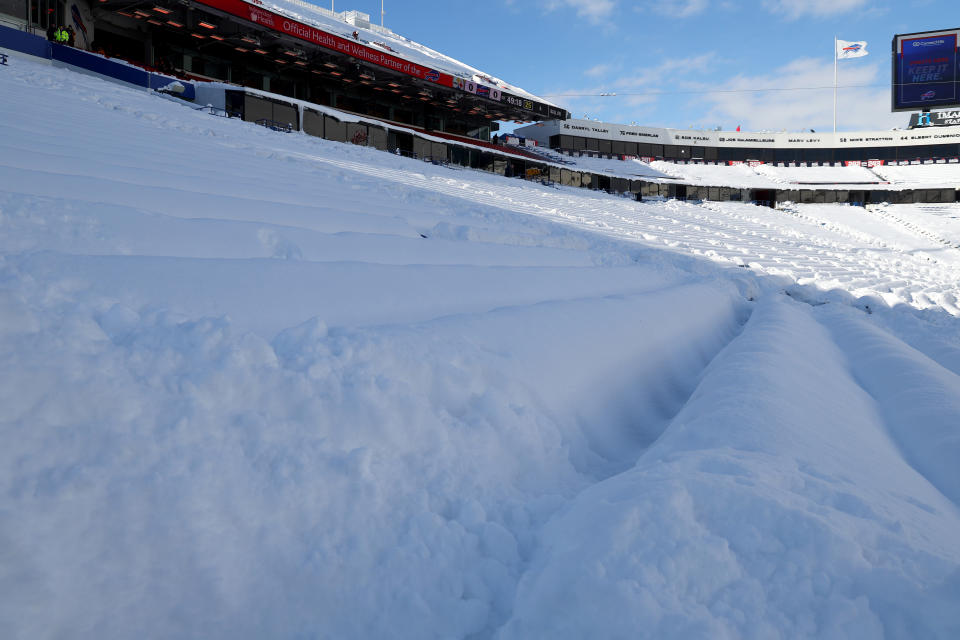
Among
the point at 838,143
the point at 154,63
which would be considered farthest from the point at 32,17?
the point at 838,143

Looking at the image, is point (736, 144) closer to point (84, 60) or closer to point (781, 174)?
point (781, 174)

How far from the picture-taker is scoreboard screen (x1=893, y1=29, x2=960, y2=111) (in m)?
40.3

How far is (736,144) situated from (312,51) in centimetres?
4254

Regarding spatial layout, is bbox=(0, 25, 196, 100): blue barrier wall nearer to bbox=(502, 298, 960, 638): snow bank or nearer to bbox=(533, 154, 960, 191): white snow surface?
bbox=(502, 298, 960, 638): snow bank

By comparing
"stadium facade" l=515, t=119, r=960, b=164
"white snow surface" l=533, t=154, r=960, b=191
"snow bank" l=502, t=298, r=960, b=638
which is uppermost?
"stadium facade" l=515, t=119, r=960, b=164

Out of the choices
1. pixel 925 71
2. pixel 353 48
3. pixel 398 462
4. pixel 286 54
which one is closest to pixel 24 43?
pixel 286 54

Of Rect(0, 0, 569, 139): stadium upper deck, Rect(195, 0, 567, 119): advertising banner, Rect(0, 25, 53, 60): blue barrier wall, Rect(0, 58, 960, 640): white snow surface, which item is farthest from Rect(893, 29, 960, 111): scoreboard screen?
Rect(0, 25, 53, 60): blue barrier wall

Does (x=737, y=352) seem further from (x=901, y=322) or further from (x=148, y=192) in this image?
(x=901, y=322)

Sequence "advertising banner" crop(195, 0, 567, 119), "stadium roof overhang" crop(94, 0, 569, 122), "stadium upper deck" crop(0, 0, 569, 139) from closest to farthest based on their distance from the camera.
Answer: "stadium upper deck" crop(0, 0, 569, 139), "stadium roof overhang" crop(94, 0, 569, 122), "advertising banner" crop(195, 0, 567, 119)

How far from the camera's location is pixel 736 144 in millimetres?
53312

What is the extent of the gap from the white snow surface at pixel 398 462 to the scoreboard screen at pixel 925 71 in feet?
168

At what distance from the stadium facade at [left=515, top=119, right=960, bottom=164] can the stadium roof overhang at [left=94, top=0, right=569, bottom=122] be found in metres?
12.5

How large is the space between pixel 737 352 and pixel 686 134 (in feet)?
185

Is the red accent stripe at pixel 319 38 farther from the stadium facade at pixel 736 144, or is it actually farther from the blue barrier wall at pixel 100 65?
the stadium facade at pixel 736 144
